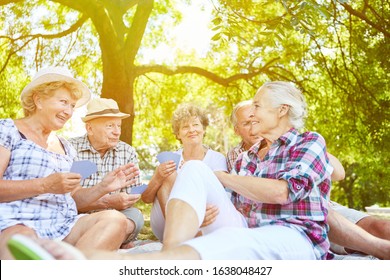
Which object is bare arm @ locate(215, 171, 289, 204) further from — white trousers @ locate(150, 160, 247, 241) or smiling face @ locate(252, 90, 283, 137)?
smiling face @ locate(252, 90, 283, 137)

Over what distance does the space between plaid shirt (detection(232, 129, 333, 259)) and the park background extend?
355 centimetres

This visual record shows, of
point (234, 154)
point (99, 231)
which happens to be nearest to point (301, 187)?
point (99, 231)

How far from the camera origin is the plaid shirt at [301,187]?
1.88m

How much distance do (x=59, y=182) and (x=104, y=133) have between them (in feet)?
3.50

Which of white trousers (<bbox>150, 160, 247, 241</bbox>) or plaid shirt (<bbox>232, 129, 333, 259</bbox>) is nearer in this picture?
white trousers (<bbox>150, 160, 247, 241</bbox>)

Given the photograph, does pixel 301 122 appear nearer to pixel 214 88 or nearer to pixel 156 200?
pixel 156 200

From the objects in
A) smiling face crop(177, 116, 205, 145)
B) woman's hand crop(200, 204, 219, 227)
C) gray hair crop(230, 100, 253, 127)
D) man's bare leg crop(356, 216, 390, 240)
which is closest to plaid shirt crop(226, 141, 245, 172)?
gray hair crop(230, 100, 253, 127)

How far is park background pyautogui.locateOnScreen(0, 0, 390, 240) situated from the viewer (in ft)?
20.9

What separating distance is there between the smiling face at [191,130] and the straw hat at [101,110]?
341 mm

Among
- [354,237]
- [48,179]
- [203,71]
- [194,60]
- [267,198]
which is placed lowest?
[354,237]

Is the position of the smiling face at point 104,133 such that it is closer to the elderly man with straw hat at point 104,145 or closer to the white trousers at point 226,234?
the elderly man with straw hat at point 104,145

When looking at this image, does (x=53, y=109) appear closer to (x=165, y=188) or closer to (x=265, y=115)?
(x=165, y=188)

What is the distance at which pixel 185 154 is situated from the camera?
3037mm
